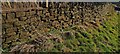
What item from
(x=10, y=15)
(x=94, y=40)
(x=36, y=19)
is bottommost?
(x=94, y=40)

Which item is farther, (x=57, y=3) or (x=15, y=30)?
(x=57, y=3)

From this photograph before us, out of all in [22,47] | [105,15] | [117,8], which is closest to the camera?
[22,47]

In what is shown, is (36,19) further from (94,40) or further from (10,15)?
(94,40)

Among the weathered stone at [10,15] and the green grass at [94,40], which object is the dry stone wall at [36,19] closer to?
the weathered stone at [10,15]

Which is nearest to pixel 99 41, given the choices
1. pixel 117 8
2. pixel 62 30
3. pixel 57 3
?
pixel 62 30

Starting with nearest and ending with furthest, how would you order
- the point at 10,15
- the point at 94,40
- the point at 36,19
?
the point at 10,15, the point at 36,19, the point at 94,40

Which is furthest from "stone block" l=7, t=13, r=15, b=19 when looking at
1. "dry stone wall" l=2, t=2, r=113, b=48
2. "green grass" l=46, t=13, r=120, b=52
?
"green grass" l=46, t=13, r=120, b=52

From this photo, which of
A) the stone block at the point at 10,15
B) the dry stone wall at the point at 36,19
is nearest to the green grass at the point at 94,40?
the dry stone wall at the point at 36,19

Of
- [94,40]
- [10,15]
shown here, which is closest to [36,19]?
[10,15]

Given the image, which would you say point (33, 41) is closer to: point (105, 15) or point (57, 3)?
point (57, 3)

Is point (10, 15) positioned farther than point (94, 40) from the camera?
No
